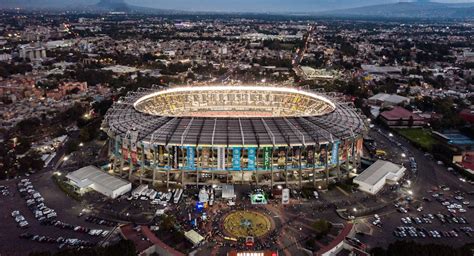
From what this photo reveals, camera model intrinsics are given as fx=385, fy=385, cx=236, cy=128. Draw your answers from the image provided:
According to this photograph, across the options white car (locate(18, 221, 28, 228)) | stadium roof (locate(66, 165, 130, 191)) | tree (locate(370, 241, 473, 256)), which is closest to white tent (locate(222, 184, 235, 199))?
stadium roof (locate(66, 165, 130, 191))

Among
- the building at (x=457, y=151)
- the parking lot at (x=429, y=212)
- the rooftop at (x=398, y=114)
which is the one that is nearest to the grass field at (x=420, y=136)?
the building at (x=457, y=151)

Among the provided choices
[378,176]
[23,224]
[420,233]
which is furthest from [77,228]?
[378,176]

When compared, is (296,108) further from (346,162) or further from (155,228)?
(155,228)

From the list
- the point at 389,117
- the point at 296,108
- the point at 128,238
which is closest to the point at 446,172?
the point at 389,117

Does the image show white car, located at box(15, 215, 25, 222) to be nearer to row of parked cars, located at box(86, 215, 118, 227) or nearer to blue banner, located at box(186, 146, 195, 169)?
row of parked cars, located at box(86, 215, 118, 227)

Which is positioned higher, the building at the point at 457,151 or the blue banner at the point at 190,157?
the blue banner at the point at 190,157

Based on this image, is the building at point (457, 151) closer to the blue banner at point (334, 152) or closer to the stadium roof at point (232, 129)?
the stadium roof at point (232, 129)

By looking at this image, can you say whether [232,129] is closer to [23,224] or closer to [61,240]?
[61,240]
